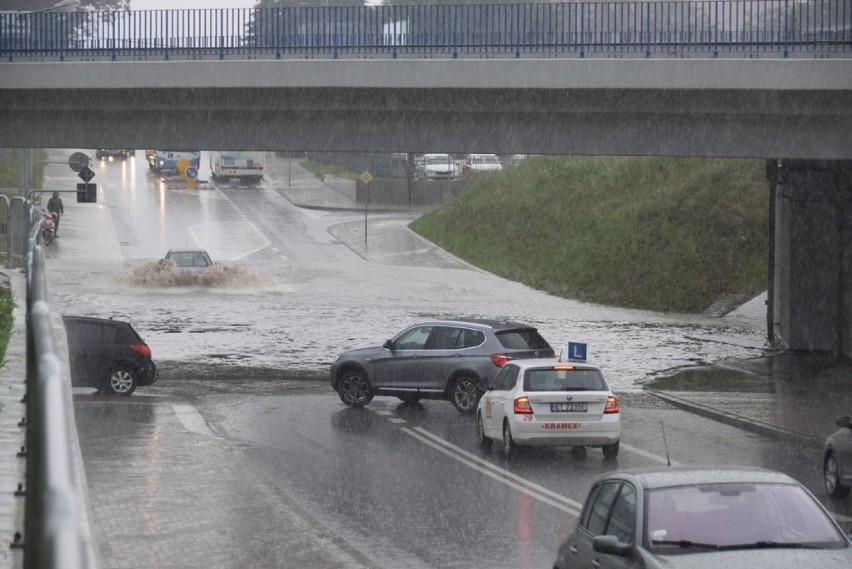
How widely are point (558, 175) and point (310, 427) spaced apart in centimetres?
4050

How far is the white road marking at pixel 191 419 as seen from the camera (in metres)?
20.3

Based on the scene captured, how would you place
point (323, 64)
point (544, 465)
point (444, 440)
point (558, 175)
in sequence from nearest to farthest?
point (544, 465)
point (444, 440)
point (323, 64)
point (558, 175)

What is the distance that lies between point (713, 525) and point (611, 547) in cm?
66

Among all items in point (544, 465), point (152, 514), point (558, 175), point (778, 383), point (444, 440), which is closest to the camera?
point (152, 514)

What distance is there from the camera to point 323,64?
24.0 metres

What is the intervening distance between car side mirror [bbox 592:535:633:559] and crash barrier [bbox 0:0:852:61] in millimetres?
17574

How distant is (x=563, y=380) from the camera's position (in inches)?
716

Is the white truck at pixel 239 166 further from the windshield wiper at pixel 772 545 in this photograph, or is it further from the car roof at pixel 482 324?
the windshield wiper at pixel 772 545

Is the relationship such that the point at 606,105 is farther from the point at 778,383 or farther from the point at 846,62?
the point at 778,383

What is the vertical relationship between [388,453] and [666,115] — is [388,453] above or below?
below

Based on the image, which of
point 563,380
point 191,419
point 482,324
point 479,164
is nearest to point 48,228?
point 479,164

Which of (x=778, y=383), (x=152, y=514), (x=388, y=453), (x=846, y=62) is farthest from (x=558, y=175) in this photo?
(x=152, y=514)

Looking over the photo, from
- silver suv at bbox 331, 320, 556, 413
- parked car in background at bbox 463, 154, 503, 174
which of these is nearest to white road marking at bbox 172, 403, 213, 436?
silver suv at bbox 331, 320, 556, 413

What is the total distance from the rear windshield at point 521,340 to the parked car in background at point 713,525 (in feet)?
46.8
